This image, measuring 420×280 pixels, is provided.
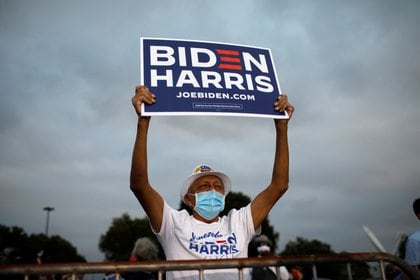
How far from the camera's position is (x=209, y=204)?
296 cm

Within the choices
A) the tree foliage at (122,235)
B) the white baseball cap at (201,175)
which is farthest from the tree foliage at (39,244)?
the white baseball cap at (201,175)

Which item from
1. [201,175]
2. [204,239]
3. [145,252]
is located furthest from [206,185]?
[145,252]

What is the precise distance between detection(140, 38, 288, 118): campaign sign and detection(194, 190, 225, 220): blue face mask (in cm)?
77

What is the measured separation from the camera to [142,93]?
8.89 ft

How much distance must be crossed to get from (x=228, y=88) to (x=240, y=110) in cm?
25

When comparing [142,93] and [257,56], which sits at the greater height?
[257,56]

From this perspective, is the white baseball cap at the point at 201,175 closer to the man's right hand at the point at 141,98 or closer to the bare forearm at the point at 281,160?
the bare forearm at the point at 281,160

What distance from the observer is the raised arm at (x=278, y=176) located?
297 cm

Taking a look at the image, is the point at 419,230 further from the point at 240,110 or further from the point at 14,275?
the point at 14,275

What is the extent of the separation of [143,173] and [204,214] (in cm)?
67

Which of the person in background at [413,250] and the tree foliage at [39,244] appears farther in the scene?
the tree foliage at [39,244]

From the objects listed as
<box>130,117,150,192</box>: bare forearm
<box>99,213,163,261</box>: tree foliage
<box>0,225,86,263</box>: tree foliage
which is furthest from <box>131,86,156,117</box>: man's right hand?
<box>99,213,163,261</box>: tree foliage

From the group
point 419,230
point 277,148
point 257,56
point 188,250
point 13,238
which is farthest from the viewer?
point 13,238

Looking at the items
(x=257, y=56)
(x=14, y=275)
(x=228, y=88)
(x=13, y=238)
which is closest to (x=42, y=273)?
(x=14, y=275)
